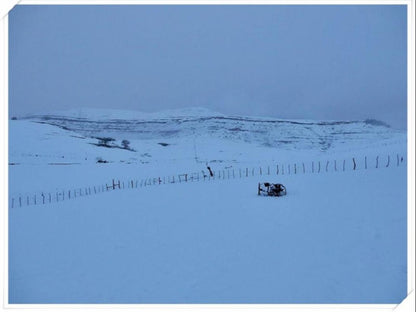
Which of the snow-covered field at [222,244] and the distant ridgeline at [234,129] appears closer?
the snow-covered field at [222,244]

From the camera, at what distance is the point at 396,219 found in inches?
293

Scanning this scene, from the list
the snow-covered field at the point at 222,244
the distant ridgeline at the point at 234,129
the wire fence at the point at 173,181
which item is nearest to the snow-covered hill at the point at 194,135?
the distant ridgeline at the point at 234,129

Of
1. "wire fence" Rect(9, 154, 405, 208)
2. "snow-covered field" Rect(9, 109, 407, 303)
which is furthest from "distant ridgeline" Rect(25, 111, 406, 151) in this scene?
"snow-covered field" Rect(9, 109, 407, 303)

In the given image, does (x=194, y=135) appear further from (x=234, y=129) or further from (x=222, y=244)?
(x=222, y=244)

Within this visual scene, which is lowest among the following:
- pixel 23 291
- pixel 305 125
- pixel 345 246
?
pixel 23 291

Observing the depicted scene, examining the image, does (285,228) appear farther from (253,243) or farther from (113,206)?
(113,206)

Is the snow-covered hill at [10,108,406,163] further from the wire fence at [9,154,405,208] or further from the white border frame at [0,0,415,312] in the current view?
the white border frame at [0,0,415,312]

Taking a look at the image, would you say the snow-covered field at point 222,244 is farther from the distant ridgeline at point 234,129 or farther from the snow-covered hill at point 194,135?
the distant ridgeline at point 234,129

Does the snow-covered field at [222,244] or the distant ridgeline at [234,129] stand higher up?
the distant ridgeline at [234,129]

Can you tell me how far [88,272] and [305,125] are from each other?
77315mm

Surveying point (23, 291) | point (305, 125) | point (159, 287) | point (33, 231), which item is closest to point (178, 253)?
point (159, 287)
